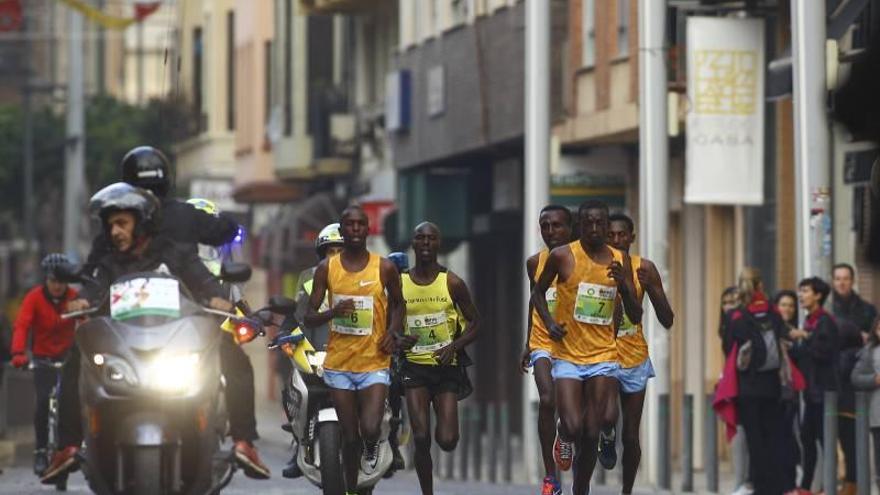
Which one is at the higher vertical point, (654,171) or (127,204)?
(654,171)

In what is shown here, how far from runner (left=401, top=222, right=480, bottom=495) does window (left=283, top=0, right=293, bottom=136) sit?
35.2m

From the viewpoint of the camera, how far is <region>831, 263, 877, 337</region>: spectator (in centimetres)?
1994

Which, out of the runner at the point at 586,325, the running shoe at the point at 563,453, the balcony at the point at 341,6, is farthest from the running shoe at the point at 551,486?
the balcony at the point at 341,6

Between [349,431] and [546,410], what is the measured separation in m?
1.78

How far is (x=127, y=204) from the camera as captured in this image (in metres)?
11.8

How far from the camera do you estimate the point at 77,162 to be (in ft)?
172

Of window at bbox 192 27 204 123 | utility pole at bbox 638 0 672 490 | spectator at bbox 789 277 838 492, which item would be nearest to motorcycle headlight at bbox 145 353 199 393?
spectator at bbox 789 277 838 492

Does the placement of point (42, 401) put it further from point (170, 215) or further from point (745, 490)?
point (170, 215)

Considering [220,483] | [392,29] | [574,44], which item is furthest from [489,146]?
[220,483]

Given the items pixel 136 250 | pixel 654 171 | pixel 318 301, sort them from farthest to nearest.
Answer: pixel 654 171 → pixel 318 301 → pixel 136 250

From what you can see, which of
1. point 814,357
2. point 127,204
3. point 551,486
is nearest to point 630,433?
point 551,486

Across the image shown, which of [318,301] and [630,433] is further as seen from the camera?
[630,433]

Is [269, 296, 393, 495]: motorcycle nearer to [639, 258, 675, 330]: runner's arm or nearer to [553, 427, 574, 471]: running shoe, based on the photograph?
[553, 427, 574, 471]: running shoe

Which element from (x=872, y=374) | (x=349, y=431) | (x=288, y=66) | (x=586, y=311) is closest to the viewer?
(x=349, y=431)
